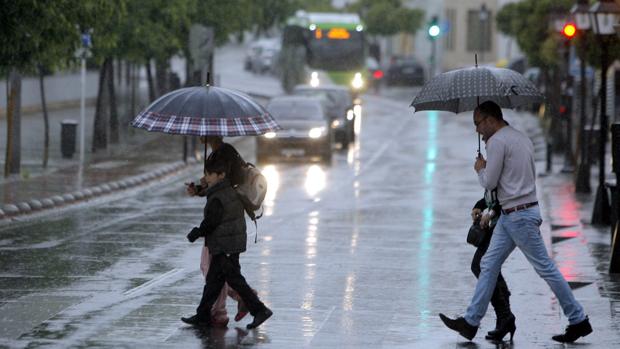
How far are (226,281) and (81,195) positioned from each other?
12.5 m

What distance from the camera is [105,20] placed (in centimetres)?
2312

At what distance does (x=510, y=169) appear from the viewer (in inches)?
434

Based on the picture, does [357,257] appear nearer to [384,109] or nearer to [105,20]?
[105,20]

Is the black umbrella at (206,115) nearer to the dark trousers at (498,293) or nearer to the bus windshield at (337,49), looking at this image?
the dark trousers at (498,293)

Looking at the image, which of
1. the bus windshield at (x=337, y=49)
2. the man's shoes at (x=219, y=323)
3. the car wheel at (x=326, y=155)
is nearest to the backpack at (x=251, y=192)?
the man's shoes at (x=219, y=323)

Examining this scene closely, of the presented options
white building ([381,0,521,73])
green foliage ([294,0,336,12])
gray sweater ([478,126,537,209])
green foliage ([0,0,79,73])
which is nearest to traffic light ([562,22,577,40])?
green foliage ([0,0,79,73])

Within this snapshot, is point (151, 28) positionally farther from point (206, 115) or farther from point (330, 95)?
point (206, 115)

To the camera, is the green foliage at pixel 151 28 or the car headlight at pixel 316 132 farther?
the green foliage at pixel 151 28

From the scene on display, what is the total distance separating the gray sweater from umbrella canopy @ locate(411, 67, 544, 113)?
52 centimetres

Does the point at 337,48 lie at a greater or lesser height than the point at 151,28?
greater

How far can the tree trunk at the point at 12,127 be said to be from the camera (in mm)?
25812

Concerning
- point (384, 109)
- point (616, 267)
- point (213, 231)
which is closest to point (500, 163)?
point (213, 231)

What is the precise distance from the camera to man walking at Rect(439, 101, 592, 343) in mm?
11000

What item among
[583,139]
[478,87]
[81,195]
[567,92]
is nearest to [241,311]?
[478,87]
